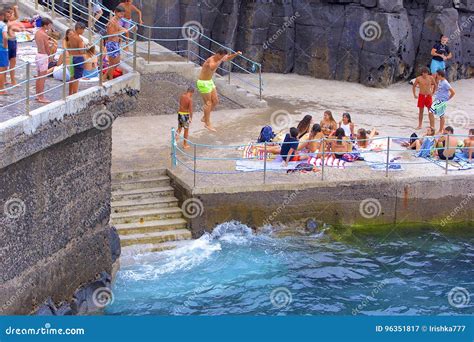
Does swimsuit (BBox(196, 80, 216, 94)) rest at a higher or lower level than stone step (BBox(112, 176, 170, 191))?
higher

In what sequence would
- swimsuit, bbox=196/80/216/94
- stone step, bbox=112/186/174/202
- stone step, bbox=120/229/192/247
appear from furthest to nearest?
swimsuit, bbox=196/80/216/94 < stone step, bbox=112/186/174/202 < stone step, bbox=120/229/192/247

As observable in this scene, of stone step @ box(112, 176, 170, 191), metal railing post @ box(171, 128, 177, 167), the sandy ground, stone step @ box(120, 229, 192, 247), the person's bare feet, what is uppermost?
the person's bare feet

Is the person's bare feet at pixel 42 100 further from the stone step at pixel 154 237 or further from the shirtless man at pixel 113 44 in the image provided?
the stone step at pixel 154 237

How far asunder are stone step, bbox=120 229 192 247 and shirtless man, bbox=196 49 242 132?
12.6ft

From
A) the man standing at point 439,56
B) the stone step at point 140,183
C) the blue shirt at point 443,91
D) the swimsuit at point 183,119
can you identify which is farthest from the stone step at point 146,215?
the man standing at point 439,56

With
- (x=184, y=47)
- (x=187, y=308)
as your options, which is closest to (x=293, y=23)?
(x=184, y=47)

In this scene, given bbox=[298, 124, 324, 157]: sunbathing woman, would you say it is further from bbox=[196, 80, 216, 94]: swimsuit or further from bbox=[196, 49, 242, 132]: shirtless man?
A: bbox=[196, 80, 216, 94]: swimsuit

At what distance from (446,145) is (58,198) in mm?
8505

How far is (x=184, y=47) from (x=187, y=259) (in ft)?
36.1

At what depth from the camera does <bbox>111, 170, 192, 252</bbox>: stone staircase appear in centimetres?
1845

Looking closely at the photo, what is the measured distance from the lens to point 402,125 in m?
23.2

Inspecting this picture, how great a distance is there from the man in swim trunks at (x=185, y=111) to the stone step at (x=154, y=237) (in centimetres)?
227

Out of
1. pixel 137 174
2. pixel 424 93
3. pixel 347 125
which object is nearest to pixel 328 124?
pixel 347 125

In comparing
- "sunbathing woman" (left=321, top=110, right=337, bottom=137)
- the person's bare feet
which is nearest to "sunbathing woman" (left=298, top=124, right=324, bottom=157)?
"sunbathing woman" (left=321, top=110, right=337, bottom=137)
